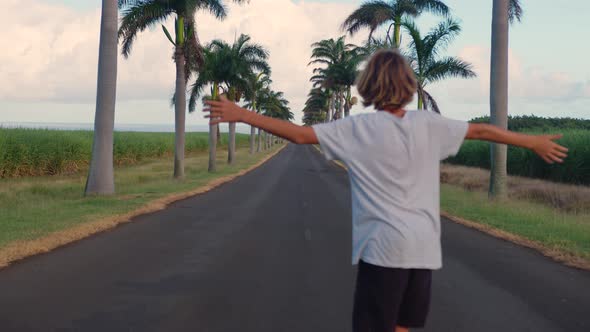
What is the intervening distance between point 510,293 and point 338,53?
48.6 meters

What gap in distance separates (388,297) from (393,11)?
29.5m

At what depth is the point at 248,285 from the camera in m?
6.61

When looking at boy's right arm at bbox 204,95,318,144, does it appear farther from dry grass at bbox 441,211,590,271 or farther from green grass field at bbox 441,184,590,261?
green grass field at bbox 441,184,590,261

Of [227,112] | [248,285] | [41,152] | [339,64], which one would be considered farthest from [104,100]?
[339,64]

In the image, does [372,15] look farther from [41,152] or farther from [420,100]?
[41,152]

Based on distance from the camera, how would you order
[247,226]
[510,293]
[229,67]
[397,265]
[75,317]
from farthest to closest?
[229,67] < [247,226] < [510,293] < [75,317] < [397,265]

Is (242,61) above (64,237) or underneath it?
above

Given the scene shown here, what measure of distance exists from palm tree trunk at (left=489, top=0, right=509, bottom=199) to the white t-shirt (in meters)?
15.1

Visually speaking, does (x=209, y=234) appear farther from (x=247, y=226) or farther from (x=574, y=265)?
(x=574, y=265)

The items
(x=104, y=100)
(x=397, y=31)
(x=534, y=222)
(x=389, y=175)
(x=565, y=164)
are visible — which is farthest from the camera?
(x=397, y=31)

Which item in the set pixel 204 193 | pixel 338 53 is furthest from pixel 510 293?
pixel 338 53

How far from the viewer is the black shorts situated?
2459 mm

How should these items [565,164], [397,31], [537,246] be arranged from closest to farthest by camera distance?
[537,246]
[565,164]
[397,31]

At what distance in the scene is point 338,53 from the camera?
53531 mm
